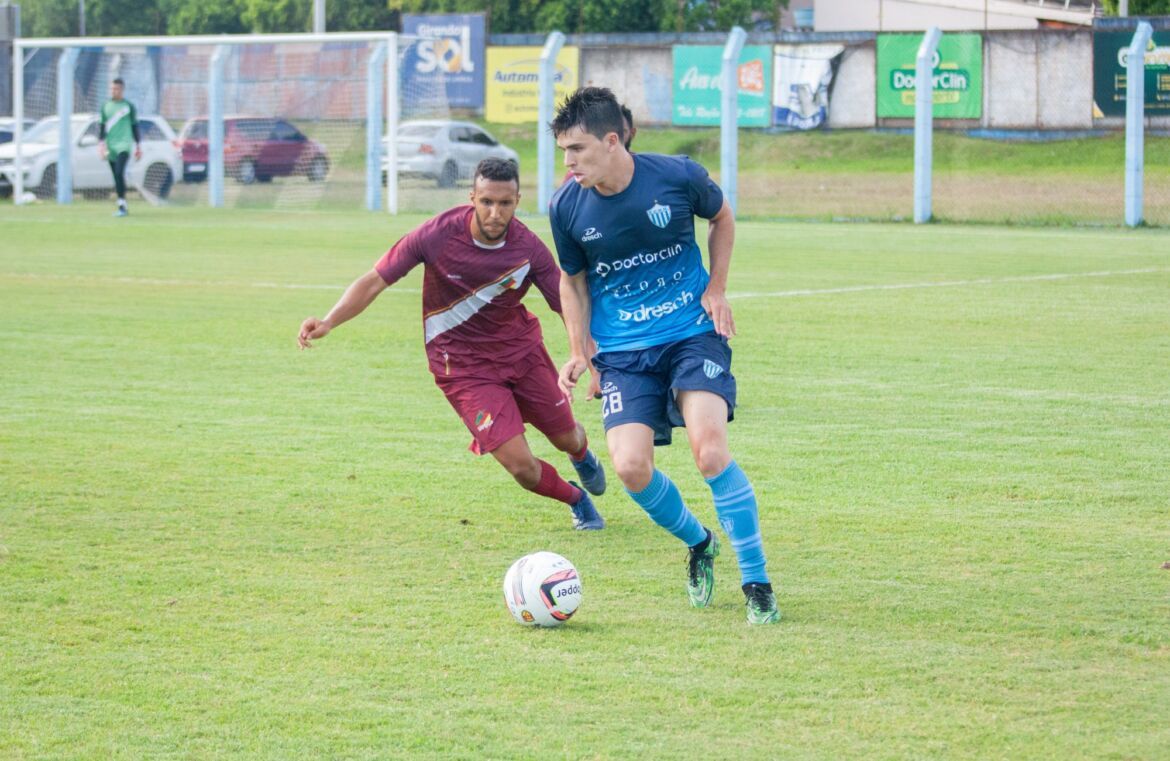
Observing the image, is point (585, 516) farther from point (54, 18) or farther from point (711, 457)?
point (54, 18)

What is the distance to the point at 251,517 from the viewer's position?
23.5ft

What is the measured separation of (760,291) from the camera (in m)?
16.3

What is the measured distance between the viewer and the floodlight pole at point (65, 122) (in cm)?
3144

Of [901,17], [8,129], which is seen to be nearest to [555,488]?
[8,129]

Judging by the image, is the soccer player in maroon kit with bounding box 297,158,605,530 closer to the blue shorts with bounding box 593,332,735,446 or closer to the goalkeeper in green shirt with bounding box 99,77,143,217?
the blue shorts with bounding box 593,332,735,446

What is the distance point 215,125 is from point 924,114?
1311 centimetres

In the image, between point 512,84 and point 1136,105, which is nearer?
point 1136,105

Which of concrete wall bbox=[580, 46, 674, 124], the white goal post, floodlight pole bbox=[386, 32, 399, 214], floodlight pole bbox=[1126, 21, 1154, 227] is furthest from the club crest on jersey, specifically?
concrete wall bbox=[580, 46, 674, 124]

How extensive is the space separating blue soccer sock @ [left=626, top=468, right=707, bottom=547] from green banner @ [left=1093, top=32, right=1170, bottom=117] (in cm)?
2074

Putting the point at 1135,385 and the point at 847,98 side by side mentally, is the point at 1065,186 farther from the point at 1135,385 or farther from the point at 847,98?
the point at 1135,385

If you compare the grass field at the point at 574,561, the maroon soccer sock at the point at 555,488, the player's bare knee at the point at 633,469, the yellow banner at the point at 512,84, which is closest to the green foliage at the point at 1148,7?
the yellow banner at the point at 512,84

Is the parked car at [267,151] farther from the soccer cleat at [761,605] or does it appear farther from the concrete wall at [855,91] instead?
the soccer cleat at [761,605]

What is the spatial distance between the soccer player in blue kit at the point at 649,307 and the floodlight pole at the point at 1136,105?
19634 millimetres

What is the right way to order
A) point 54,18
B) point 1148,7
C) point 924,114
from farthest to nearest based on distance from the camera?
point 54,18 → point 1148,7 → point 924,114
